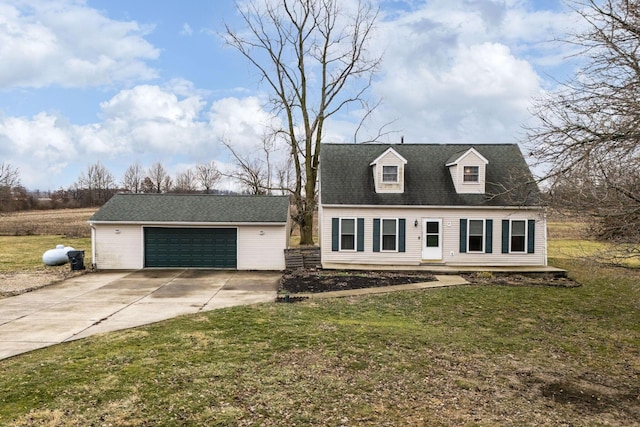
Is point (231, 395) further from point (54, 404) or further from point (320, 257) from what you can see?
point (320, 257)

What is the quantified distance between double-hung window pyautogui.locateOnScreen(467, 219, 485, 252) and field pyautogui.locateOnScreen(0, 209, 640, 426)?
7.46 meters

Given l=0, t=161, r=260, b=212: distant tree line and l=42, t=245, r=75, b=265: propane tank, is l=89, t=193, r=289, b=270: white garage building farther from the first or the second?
l=0, t=161, r=260, b=212: distant tree line

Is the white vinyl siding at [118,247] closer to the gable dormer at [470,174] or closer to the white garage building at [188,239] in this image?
the white garage building at [188,239]

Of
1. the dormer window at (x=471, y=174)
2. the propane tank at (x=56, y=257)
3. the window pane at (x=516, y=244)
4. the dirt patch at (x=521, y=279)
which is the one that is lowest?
the dirt patch at (x=521, y=279)

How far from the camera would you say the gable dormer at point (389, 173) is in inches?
758

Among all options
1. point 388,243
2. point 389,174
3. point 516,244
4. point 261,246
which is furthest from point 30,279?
point 516,244

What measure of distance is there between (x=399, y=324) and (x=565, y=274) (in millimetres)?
10696

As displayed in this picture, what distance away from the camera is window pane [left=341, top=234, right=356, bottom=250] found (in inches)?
745

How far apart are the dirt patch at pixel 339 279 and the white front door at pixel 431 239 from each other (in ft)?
5.44

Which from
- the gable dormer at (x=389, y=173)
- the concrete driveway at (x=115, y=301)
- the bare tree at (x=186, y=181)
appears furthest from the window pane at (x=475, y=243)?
the bare tree at (x=186, y=181)

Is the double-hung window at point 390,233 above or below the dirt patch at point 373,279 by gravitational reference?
above

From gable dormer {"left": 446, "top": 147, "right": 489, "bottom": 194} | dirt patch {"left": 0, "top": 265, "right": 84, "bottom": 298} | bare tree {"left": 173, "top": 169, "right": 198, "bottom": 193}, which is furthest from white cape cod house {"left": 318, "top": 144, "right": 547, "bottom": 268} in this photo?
bare tree {"left": 173, "top": 169, "right": 198, "bottom": 193}

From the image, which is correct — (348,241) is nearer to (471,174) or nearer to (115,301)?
(471,174)

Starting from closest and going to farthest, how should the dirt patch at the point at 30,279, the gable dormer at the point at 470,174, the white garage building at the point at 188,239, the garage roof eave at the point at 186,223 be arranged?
1. the dirt patch at the point at 30,279
2. the garage roof eave at the point at 186,223
3. the white garage building at the point at 188,239
4. the gable dormer at the point at 470,174
